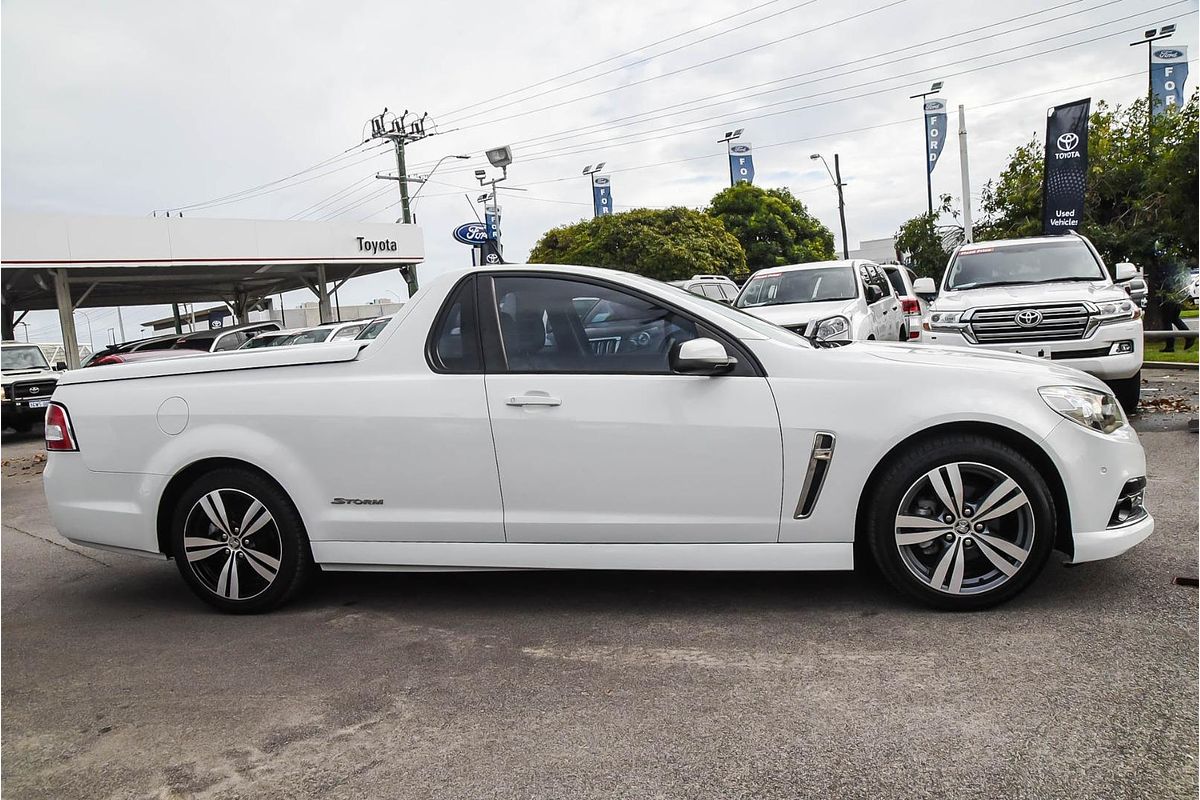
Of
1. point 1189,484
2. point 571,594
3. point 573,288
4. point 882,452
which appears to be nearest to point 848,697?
point 882,452

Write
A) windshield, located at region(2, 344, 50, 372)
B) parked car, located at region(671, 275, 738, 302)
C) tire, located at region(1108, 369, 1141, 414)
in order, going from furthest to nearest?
parked car, located at region(671, 275, 738, 302) < windshield, located at region(2, 344, 50, 372) < tire, located at region(1108, 369, 1141, 414)

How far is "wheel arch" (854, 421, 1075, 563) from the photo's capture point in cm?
382

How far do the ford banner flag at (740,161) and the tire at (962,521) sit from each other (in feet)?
153

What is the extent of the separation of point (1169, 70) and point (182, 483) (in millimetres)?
26832

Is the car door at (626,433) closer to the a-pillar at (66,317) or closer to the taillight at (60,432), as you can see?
the taillight at (60,432)

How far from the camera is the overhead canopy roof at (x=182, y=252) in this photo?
2284 cm

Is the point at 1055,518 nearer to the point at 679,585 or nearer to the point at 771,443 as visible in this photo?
the point at 771,443

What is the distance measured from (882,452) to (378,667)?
2214 millimetres

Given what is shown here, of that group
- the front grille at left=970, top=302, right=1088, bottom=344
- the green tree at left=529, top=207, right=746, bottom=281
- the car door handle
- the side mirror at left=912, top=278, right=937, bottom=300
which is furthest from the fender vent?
the green tree at left=529, top=207, right=746, bottom=281

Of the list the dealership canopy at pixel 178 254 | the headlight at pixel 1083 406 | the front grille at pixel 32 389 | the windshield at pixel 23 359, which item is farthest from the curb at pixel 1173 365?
the dealership canopy at pixel 178 254

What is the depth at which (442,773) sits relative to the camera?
2.84 m

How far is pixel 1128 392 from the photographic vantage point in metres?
9.30

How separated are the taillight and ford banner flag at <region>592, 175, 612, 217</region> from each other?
1681 inches

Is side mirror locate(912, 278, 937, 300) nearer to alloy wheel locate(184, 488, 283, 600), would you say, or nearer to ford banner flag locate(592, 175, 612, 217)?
alloy wheel locate(184, 488, 283, 600)
